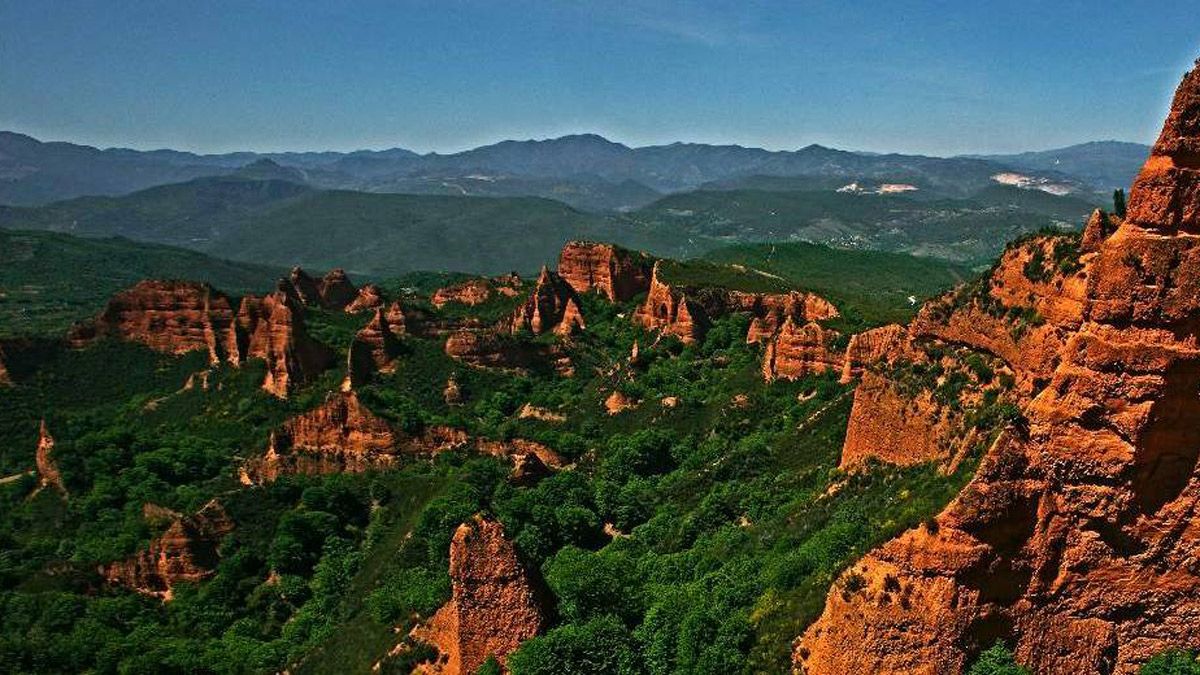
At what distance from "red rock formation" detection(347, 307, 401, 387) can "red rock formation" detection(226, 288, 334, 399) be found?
9.28 feet

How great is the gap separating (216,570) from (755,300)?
65.4 metres

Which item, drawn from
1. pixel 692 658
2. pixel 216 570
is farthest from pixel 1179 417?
pixel 216 570

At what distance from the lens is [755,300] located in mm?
100375

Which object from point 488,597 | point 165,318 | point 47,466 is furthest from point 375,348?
point 488,597

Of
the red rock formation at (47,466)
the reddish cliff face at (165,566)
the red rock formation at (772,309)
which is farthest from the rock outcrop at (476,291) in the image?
the reddish cliff face at (165,566)

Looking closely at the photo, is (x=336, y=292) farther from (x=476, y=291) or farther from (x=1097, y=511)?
(x=1097, y=511)

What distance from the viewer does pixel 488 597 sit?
31859 millimetres

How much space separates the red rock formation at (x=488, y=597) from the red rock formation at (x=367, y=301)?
259 feet

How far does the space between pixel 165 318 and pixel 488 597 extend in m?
71.7

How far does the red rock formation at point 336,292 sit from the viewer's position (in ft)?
381

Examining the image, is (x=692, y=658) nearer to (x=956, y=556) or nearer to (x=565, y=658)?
(x=565, y=658)

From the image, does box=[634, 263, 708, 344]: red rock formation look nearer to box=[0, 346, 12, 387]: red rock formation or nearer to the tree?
box=[0, 346, 12, 387]: red rock formation

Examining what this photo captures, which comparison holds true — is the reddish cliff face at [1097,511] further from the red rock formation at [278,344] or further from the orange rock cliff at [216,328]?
the orange rock cliff at [216,328]

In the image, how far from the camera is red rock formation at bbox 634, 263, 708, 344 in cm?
9112
